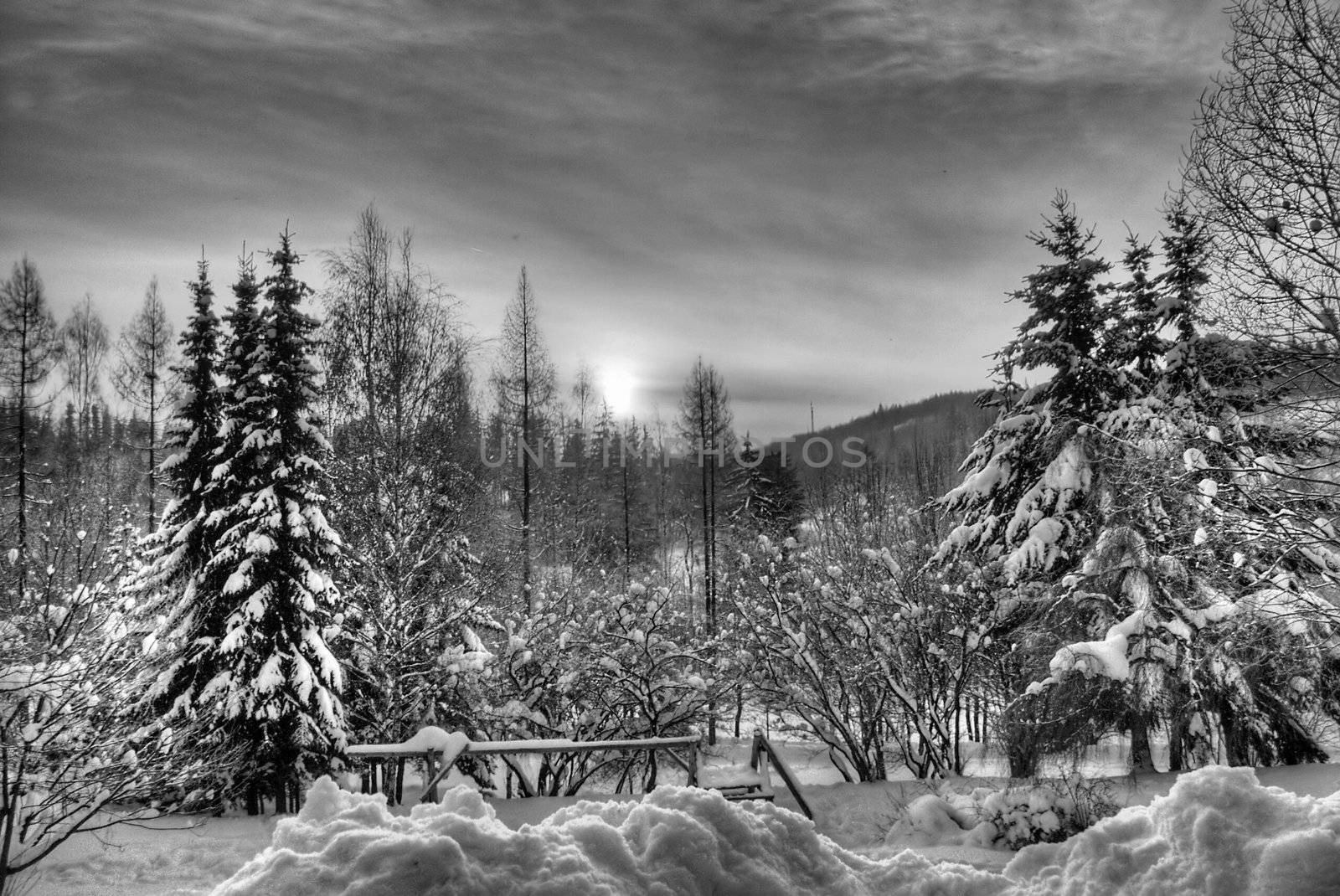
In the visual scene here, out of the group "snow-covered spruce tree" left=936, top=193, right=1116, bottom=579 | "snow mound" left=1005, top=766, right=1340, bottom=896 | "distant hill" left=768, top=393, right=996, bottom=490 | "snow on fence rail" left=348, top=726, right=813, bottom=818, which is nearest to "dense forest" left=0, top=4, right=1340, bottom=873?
"snow-covered spruce tree" left=936, top=193, right=1116, bottom=579

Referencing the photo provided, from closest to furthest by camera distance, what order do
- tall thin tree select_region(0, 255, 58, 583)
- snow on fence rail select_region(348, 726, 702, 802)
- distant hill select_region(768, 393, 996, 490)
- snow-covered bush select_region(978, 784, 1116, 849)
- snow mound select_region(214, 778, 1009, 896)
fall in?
snow mound select_region(214, 778, 1009, 896)
snow-covered bush select_region(978, 784, 1116, 849)
snow on fence rail select_region(348, 726, 702, 802)
tall thin tree select_region(0, 255, 58, 583)
distant hill select_region(768, 393, 996, 490)

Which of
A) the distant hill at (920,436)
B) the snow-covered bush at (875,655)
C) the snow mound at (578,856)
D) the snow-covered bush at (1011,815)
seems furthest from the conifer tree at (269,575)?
the distant hill at (920,436)

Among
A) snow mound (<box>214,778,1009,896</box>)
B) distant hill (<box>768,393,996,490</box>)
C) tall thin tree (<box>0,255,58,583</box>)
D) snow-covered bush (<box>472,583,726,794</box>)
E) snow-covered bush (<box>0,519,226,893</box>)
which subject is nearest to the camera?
snow mound (<box>214,778,1009,896</box>)

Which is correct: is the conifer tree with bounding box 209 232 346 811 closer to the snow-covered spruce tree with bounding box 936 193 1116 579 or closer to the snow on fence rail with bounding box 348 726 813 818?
the snow on fence rail with bounding box 348 726 813 818

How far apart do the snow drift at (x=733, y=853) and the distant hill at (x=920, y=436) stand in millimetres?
32956

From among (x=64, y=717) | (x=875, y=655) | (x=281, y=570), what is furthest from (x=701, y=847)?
(x=281, y=570)

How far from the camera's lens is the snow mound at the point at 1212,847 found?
7.94 ft

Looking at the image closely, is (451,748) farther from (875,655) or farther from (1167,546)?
(1167,546)

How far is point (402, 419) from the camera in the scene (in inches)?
543

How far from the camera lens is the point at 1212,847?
2.59 m

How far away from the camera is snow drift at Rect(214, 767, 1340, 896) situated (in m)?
2.36

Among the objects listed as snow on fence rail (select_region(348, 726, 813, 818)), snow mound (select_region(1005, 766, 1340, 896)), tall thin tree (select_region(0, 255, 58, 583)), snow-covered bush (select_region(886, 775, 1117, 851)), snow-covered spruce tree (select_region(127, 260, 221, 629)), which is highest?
tall thin tree (select_region(0, 255, 58, 583))

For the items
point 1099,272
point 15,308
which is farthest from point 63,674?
point 15,308

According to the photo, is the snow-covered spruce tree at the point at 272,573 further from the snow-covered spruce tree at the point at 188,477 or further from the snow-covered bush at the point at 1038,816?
the snow-covered bush at the point at 1038,816
